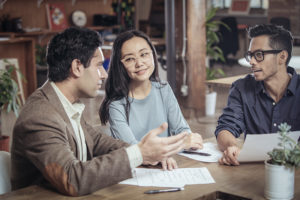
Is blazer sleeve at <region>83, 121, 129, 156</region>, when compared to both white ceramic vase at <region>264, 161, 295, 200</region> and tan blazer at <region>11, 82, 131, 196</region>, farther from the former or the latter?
white ceramic vase at <region>264, 161, 295, 200</region>

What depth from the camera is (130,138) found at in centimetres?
221

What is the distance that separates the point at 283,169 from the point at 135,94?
1.13 m

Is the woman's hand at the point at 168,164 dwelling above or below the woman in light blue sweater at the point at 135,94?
below

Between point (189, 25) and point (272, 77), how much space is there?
10.9ft

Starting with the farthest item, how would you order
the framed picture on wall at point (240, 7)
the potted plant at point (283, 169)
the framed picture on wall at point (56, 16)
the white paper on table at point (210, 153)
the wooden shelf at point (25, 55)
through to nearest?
the framed picture on wall at point (240, 7) → the framed picture on wall at point (56, 16) → the wooden shelf at point (25, 55) → the white paper on table at point (210, 153) → the potted plant at point (283, 169)

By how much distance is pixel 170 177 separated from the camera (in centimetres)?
170

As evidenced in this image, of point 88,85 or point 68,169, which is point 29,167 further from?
point 88,85

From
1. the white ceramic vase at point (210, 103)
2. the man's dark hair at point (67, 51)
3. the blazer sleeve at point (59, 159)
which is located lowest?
the white ceramic vase at point (210, 103)

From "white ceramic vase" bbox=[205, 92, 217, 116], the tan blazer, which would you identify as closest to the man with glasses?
the tan blazer

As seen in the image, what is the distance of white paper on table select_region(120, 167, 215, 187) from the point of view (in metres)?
1.63

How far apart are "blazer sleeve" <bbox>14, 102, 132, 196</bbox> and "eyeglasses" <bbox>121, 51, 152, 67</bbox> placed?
2.42 ft

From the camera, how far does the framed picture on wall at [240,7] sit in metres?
11.3

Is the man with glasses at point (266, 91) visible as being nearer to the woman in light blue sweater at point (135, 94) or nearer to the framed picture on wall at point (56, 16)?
the woman in light blue sweater at point (135, 94)

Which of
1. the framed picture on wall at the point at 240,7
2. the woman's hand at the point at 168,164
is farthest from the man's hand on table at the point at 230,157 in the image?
the framed picture on wall at the point at 240,7
